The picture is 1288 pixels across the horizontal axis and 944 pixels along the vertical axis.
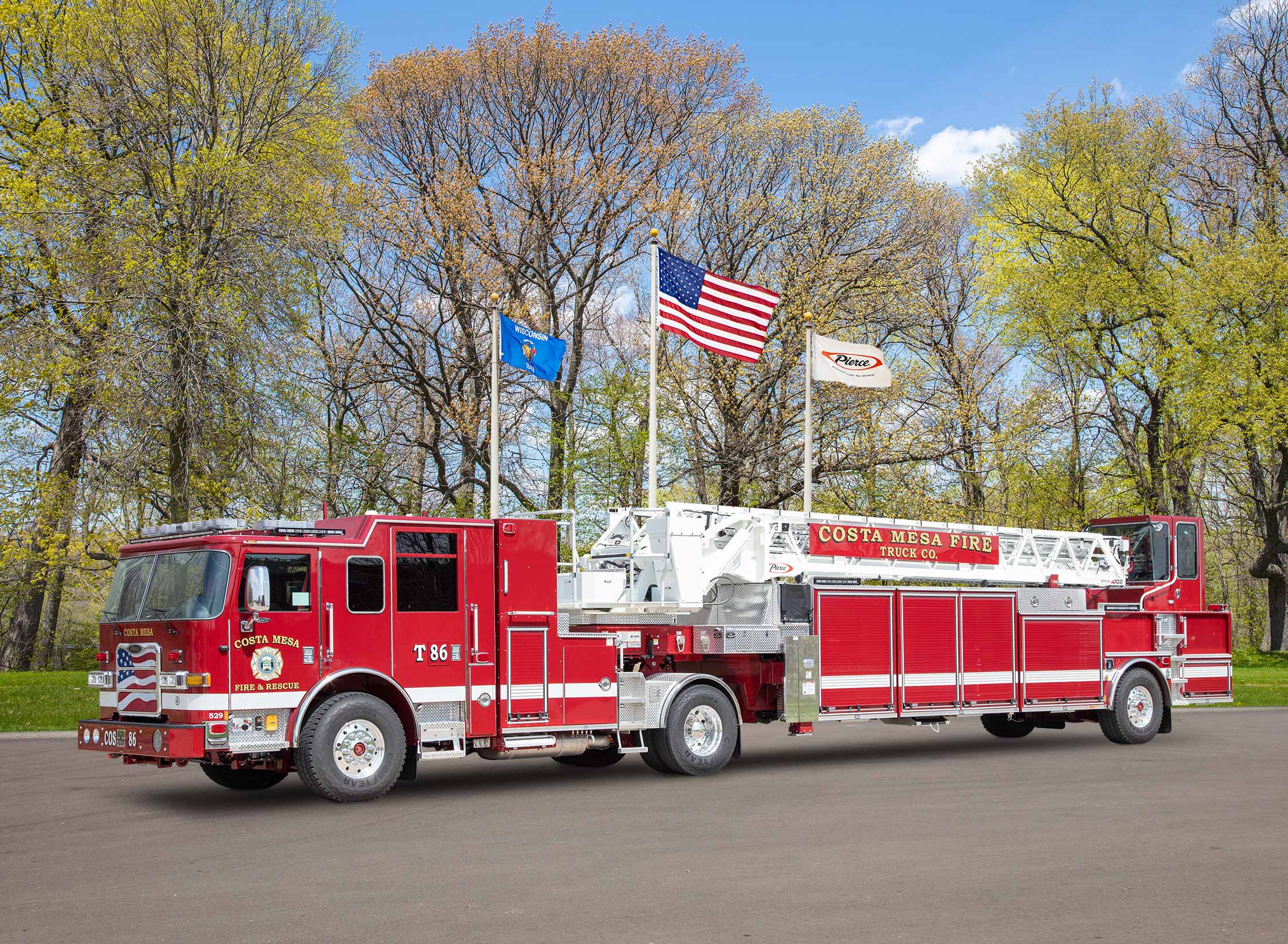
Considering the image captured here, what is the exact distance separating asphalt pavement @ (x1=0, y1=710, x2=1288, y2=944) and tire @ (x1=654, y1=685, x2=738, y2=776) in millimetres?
292

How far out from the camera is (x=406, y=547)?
42.0ft

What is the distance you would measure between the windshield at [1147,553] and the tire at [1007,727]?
2.75 meters

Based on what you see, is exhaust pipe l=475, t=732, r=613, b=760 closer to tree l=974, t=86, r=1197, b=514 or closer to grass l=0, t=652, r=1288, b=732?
grass l=0, t=652, r=1288, b=732

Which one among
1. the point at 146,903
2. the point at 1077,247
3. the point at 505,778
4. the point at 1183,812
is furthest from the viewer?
the point at 1077,247

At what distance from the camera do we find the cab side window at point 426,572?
41.7 ft

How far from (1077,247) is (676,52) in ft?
42.8

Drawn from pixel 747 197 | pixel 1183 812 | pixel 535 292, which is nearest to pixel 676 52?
pixel 747 197

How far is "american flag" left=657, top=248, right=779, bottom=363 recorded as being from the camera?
19.6 metres

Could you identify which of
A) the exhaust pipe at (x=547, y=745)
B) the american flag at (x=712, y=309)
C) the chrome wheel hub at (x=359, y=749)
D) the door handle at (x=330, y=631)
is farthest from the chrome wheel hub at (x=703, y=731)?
the american flag at (x=712, y=309)

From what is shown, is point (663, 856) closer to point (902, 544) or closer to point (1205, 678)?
point (902, 544)

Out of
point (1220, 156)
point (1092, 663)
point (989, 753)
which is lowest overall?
point (989, 753)

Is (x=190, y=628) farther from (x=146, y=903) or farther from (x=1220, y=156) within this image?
(x=1220, y=156)

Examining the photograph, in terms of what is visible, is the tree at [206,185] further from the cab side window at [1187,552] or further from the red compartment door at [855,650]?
the cab side window at [1187,552]

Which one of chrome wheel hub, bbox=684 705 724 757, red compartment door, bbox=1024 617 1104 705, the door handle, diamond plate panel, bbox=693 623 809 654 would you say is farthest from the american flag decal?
red compartment door, bbox=1024 617 1104 705
